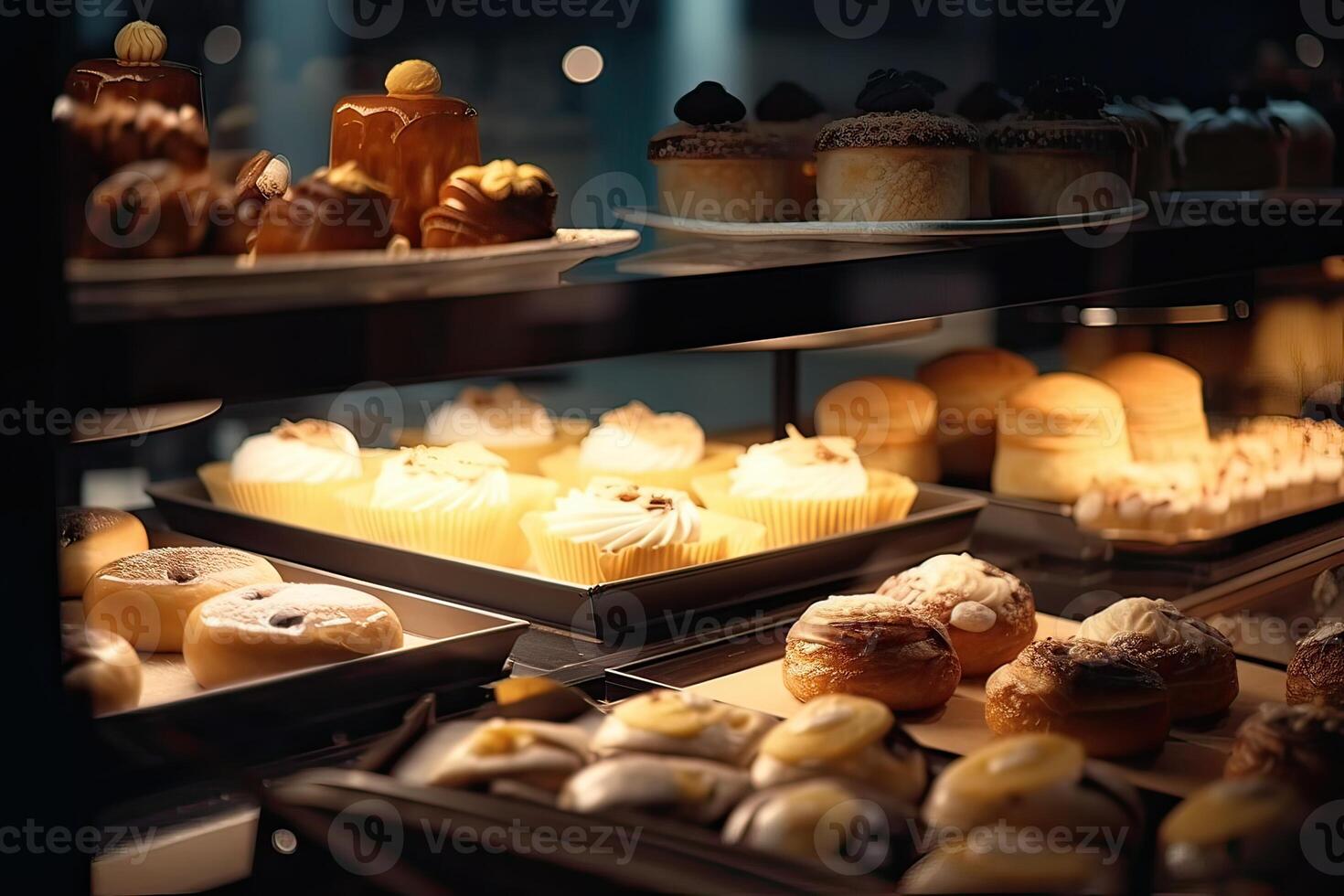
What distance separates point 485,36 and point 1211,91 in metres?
1.70

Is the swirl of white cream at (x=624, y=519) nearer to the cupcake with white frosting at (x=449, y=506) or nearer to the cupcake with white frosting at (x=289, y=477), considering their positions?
the cupcake with white frosting at (x=449, y=506)

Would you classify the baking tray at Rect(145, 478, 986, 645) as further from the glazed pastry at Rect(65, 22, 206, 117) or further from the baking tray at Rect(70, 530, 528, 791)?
the glazed pastry at Rect(65, 22, 206, 117)

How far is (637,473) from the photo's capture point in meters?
2.04

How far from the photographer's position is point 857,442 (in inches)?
91.8

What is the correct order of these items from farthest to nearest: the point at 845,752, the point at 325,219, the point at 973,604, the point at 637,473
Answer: the point at 637,473, the point at 973,604, the point at 845,752, the point at 325,219

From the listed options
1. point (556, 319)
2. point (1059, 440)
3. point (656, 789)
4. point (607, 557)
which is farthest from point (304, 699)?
point (1059, 440)

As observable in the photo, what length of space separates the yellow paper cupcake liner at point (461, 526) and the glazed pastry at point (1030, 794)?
2.89 feet

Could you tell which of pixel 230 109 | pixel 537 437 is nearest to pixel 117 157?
pixel 537 437

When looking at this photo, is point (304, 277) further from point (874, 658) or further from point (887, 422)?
point (887, 422)

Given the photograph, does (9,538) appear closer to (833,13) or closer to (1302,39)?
(1302,39)

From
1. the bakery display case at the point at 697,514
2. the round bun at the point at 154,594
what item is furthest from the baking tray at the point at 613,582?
the round bun at the point at 154,594

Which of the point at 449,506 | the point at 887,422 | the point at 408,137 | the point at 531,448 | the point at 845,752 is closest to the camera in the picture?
the point at 845,752

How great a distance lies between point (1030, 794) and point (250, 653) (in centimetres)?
65

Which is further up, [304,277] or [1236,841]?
[304,277]
